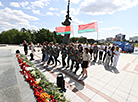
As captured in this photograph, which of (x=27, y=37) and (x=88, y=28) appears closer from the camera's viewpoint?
(x=88, y=28)

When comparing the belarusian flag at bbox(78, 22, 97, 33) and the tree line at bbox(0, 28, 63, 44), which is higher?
the tree line at bbox(0, 28, 63, 44)

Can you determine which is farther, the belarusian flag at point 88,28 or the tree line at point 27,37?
the tree line at point 27,37

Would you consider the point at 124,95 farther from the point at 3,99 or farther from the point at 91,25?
the point at 91,25

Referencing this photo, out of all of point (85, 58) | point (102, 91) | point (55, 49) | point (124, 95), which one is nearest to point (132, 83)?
point (124, 95)

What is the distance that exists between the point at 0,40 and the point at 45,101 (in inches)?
2658

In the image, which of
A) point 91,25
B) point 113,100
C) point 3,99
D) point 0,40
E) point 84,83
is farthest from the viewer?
point 0,40

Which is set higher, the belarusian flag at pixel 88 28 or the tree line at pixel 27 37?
the tree line at pixel 27 37

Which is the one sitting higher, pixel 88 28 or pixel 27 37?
pixel 27 37

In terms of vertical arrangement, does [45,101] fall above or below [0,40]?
below

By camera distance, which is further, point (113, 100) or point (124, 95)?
point (124, 95)

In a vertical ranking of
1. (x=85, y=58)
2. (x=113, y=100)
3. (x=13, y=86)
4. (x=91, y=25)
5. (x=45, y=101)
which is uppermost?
(x=91, y=25)

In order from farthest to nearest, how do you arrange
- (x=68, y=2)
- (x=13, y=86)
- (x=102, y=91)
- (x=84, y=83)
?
(x=68, y=2) < (x=84, y=83) < (x=102, y=91) < (x=13, y=86)

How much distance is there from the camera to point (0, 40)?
162 feet

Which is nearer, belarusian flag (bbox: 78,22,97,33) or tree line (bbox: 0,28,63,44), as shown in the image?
belarusian flag (bbox: 78,22,97,33)
